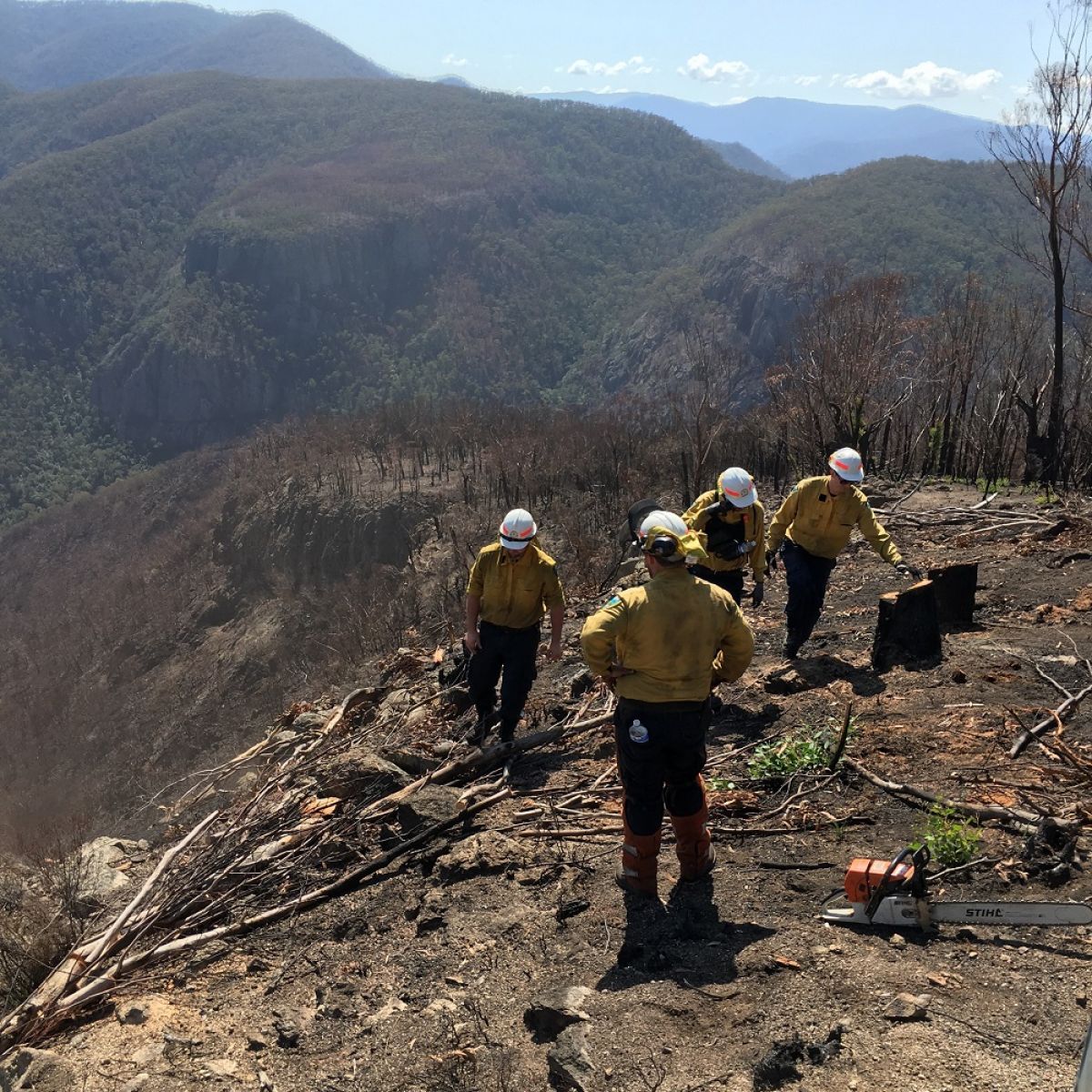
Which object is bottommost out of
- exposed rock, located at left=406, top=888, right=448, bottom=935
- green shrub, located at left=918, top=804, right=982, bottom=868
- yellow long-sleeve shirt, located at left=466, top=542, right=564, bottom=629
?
exposed rock, located at left=406, top=888, right=448, bottom=935

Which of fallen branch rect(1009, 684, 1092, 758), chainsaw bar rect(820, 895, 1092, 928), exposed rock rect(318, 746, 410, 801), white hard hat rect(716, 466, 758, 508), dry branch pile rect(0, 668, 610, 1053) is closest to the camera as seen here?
chainsaw bar rect(820, 895, 1092, 928)

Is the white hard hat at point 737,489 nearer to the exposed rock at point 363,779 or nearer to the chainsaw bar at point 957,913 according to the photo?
the exposed rock at point 363,779

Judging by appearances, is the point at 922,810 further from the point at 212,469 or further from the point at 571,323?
the point at 571,323

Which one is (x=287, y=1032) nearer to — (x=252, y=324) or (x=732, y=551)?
(x=732, y=551)

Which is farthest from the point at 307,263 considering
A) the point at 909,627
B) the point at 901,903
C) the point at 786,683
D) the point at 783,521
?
the point at 901,903

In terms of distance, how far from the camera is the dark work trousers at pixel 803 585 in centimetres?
703

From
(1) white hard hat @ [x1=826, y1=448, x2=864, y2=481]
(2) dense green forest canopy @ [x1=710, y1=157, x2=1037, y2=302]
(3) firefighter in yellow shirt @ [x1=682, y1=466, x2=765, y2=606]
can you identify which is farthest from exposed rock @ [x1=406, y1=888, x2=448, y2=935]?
(2) dense green forest canopy @ [x1=710, y1=157, x2=1037, y2=302]

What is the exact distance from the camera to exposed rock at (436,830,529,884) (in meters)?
5.07

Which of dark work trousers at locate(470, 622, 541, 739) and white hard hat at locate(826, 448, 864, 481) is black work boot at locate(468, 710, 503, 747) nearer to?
dark work trousers at locate(470, 622, 541, 739)

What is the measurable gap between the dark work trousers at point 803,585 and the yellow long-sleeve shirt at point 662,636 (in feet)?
10.1

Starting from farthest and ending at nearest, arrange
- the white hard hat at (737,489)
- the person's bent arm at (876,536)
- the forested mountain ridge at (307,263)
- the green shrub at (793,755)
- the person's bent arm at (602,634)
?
1. the forested mountain ridge at (307,263)
2. the person's bent arm at (876,536)
3. the white hard hat at (737,489)
4. the green shrub at (793,755)
5. the person's bent arm at (602,634)

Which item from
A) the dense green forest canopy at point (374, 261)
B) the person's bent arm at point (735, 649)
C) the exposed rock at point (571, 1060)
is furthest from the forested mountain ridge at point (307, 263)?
the exposed rock at point (571, 1060)

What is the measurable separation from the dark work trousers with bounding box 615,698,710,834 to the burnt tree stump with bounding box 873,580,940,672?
3011 mm

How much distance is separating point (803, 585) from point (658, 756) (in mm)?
3352
